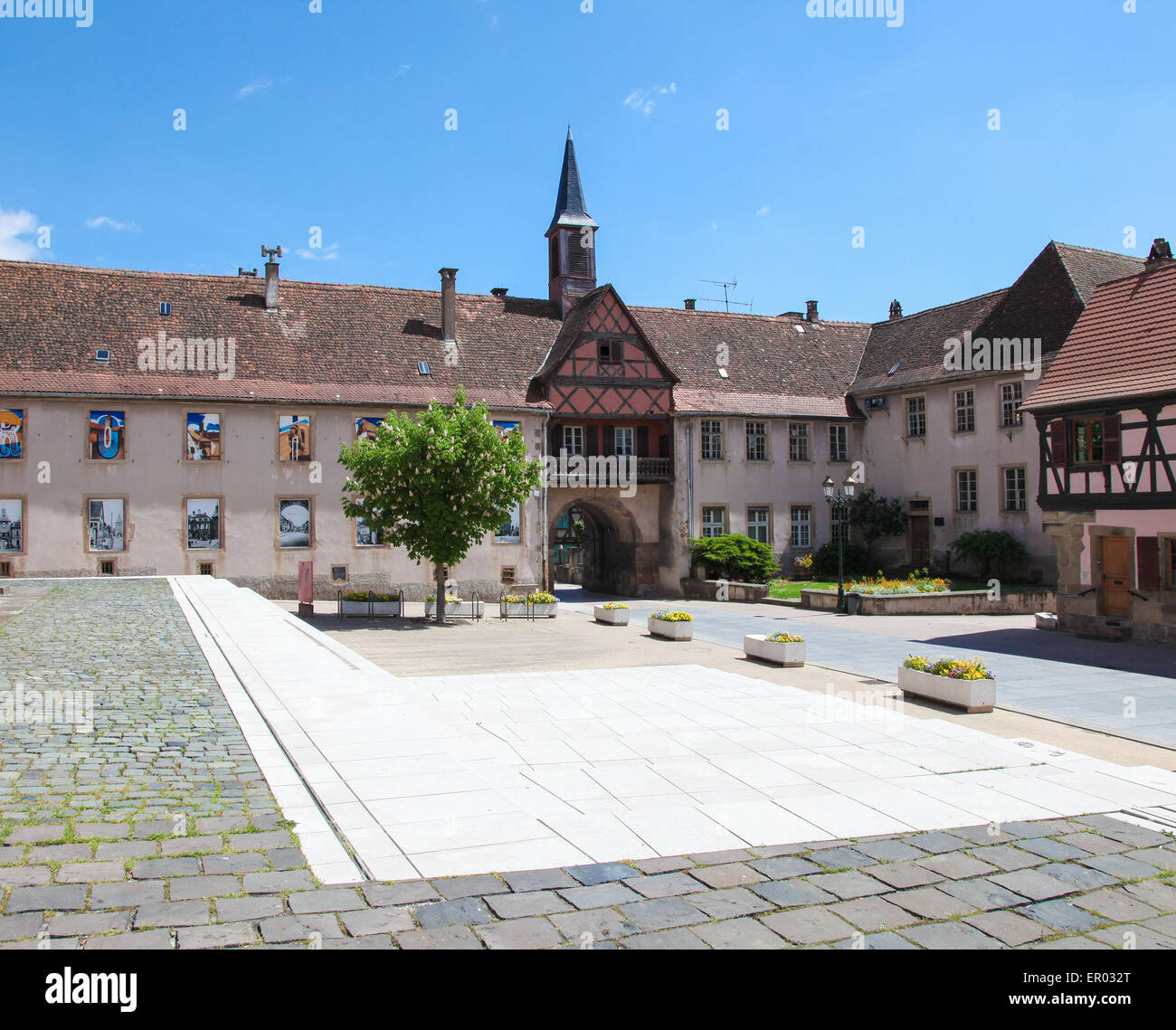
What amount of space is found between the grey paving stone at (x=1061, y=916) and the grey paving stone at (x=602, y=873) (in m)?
2.15

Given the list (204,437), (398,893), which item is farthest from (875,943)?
(204,437)

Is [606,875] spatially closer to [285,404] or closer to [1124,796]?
[1124,796]

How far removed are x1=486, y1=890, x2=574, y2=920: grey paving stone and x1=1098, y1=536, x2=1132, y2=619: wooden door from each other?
789 inches

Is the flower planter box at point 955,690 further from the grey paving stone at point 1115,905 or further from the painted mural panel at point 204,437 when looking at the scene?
the painted mural panel at point 204,437

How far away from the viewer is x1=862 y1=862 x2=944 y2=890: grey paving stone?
18.9 feet

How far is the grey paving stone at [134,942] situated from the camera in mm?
4477

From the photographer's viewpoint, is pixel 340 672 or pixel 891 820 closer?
pixel 891 820

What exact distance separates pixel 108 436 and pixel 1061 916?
30.4 metres

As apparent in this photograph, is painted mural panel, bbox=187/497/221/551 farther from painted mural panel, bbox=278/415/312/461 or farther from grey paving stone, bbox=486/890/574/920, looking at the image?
grey paving stone, bbox=486/890/574/920

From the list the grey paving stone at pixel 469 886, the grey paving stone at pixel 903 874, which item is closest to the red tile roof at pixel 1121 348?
the grey paving stone at pixel 903 874
